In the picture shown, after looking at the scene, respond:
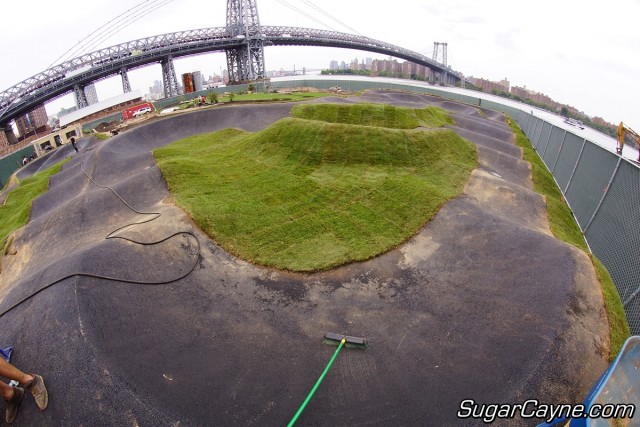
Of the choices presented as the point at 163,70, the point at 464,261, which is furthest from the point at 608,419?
the point at 163,70

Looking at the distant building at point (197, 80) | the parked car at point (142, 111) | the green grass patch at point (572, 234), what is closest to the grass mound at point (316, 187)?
the green grass patch at point (572, 234)

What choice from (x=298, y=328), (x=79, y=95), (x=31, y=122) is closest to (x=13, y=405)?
(x=298, y=328)

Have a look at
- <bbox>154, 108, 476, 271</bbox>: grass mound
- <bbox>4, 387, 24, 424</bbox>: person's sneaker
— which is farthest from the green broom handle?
<bbox>4, 387, 24, 424</bbox>: person's sneaker

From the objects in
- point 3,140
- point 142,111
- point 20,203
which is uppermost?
point 142,111

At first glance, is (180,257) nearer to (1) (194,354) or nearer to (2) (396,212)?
(1) (194,354)

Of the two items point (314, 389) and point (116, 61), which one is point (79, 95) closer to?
point (116, 61)

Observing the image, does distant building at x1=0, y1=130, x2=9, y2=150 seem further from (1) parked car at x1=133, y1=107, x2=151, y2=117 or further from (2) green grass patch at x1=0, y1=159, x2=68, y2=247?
(2) green grass patch at x1=0, y1=159, x2=68, y2=247

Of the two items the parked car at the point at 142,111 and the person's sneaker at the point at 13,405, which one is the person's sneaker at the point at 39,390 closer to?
the person's sneaker at the point at 13,405
